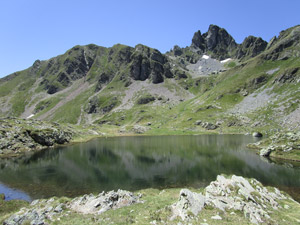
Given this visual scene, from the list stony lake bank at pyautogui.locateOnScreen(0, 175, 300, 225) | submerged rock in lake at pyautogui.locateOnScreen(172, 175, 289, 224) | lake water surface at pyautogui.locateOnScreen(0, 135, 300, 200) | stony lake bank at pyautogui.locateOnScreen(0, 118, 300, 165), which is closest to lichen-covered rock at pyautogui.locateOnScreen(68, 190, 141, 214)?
stony lake bank at pyautogui.locateOnScreen(0, 175, 300, 225)

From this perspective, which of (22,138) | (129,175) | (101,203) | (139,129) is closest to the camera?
(101,203)

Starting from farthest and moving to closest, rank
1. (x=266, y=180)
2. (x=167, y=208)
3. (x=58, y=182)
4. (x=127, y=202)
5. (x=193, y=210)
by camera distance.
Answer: (x=58, y=182)
(x=266, y=180)
(x=127, y=202)
(x=167, y=208)
(x=193, y=210)

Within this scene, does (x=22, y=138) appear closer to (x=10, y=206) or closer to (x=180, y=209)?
(x=10, y=206)

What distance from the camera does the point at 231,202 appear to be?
64.7ft

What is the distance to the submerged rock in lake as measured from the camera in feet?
57.7

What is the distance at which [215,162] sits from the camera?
5638cm

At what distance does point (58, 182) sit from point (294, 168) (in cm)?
5676

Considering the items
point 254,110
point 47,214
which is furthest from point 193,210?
point 254,110

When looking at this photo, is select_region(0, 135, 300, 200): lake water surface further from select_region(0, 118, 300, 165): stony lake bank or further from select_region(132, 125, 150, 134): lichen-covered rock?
select_region(132, 125, 150, 134): lichen-covered rock

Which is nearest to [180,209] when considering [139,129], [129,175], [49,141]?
[129,175]

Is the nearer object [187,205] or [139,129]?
[187,205]

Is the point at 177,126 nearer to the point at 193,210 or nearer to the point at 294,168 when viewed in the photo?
the point at 294,168

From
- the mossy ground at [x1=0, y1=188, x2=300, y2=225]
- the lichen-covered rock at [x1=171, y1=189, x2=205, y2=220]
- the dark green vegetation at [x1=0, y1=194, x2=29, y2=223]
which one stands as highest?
the lichen-covered rock at [x1=171, y1=189, x2=205, y2=220]

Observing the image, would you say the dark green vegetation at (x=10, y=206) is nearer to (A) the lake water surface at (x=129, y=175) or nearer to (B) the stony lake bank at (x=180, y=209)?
(B) the stony lake bank at (x=180, y=209)
